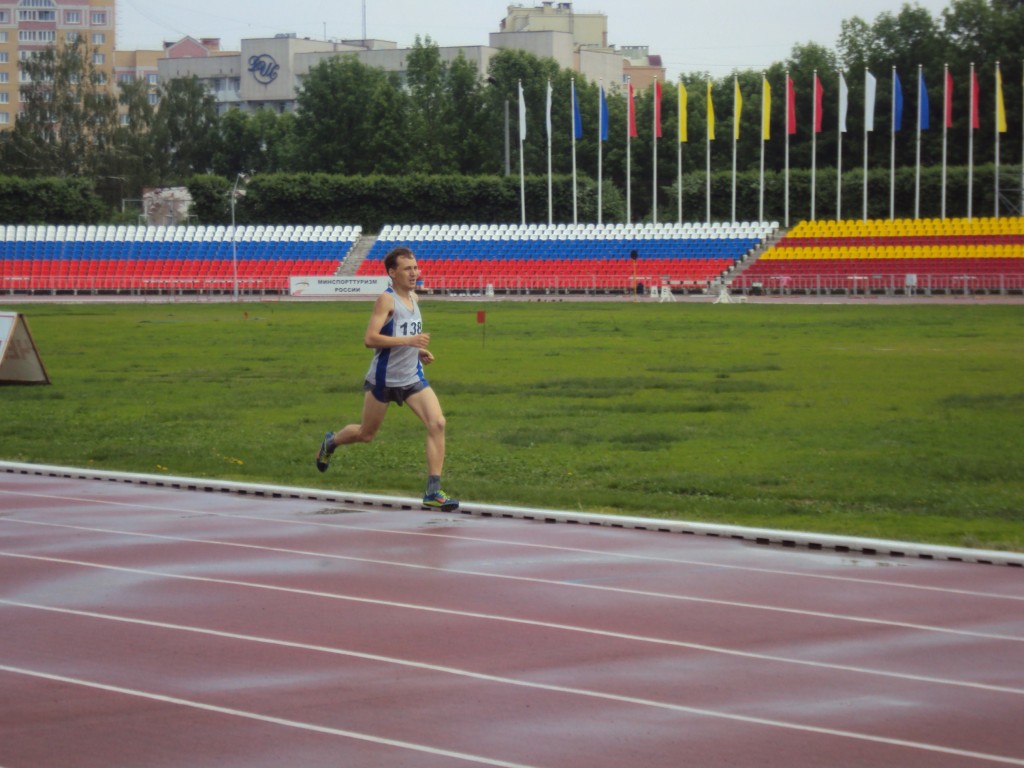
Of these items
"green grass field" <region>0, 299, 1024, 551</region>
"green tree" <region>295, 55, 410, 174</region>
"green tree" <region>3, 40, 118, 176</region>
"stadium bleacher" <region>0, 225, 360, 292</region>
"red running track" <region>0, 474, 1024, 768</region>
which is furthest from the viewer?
"green tree" <region>3, 40, 118, 176</region>

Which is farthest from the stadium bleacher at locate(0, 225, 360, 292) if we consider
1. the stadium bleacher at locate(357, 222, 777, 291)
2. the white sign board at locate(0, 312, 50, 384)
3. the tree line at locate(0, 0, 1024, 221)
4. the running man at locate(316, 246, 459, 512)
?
the running man at locate(316, 246, 459, 512)

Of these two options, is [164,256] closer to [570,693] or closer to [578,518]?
[578,518]

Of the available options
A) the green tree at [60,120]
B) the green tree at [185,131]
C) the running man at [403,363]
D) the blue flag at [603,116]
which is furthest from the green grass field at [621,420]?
the green tree at [185,131]

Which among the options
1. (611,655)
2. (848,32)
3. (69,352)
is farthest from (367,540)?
(848,32)

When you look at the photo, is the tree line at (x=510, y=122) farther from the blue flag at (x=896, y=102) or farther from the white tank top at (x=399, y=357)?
the white tank top at (x=399, y=357)

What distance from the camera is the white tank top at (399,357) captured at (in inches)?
434

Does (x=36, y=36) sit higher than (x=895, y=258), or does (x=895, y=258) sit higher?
(x=36, y=36)

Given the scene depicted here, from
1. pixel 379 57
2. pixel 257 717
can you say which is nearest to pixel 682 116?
pixel 257 717

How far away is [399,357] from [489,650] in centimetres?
456

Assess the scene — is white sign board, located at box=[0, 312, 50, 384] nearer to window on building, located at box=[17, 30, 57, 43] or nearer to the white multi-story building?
the white multi-story building

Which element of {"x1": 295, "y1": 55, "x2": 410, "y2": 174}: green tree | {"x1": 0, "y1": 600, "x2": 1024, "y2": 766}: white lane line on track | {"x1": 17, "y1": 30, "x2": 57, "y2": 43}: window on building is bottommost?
{"x1": 0, "y1": 600, "x2": 1024, "y2": 766}: white lane line on track

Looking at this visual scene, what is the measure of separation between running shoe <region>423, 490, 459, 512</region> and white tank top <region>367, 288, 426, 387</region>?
2.86 ft

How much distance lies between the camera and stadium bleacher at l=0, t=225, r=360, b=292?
69812 millimetres

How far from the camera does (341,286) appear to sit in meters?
65.4
